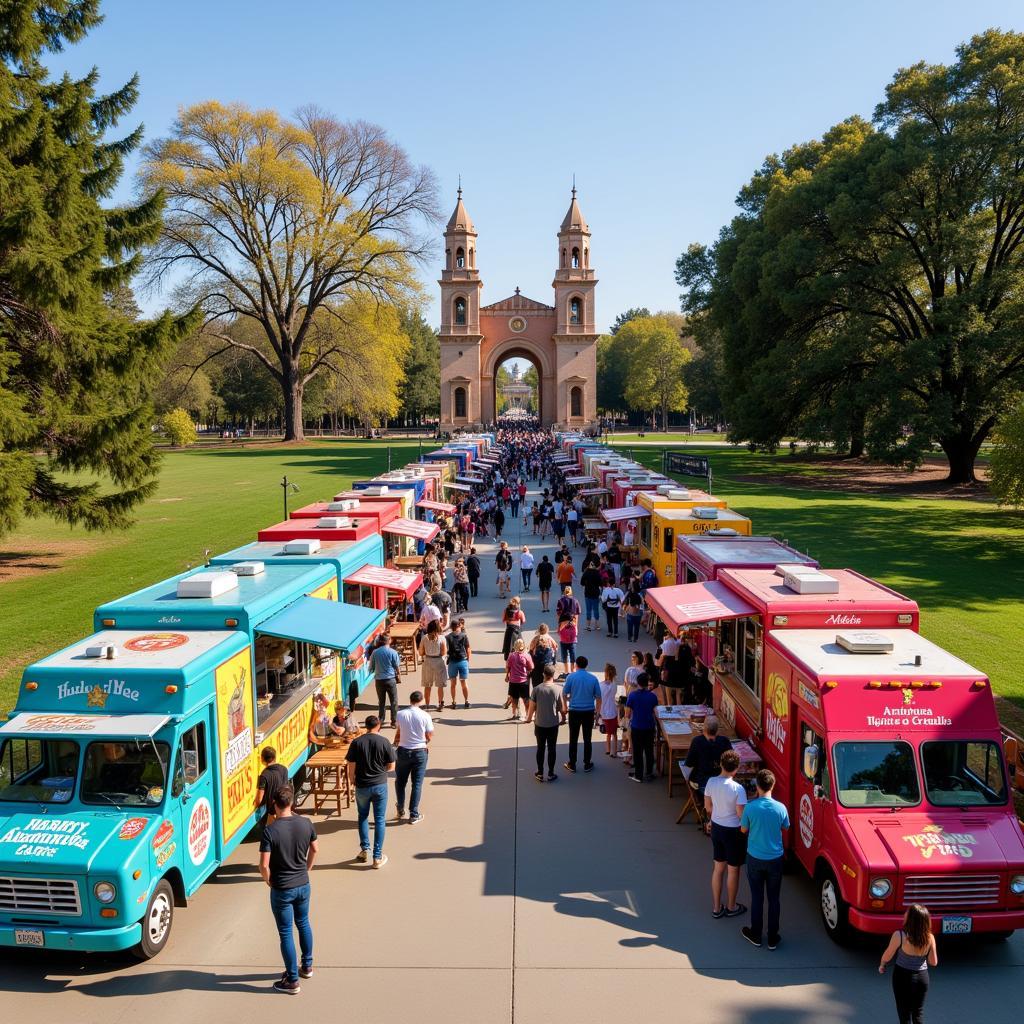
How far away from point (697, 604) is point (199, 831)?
6.54 meters

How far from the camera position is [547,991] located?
271 inches

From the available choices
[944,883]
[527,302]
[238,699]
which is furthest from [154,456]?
[527,302]

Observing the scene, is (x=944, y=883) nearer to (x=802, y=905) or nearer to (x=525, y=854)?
(x=802, y=905)

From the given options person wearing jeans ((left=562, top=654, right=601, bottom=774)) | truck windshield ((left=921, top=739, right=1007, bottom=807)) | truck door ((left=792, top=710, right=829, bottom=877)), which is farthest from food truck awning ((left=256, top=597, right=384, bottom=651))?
truck windshield ((left=921, top=739, right=1007, bottom=807))

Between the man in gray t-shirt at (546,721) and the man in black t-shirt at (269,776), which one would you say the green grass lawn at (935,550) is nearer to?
the man in gray t-shirt at (546,721)

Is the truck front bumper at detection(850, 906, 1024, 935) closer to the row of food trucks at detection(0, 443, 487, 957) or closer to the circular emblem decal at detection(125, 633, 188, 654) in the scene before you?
the row of food trucks at detection(0, 443, 487, 957)

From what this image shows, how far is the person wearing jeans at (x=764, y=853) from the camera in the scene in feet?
24.2

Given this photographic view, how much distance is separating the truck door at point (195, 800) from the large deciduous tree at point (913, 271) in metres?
36.1

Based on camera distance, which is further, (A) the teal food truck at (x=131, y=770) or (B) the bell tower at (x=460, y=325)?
(B) the bell tower at (x=460, y=325)

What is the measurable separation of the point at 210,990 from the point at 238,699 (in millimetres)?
2618

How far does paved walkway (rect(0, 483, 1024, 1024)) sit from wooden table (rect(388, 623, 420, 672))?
5.92 metres

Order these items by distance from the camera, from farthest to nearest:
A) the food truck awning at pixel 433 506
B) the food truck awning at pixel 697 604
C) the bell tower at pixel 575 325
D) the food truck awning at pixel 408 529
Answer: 1. the bell tower at pixel 575 325
2. the food truck awning at pixel 433 506
3. the food truck awning at pixel 408 529
4. the food truck awning at pixel 697 604

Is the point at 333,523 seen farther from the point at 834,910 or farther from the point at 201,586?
the point at 834,910

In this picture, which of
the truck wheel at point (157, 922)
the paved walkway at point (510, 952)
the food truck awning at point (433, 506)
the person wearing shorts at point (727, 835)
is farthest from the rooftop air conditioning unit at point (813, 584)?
the food truck awning at point (433, 506)
